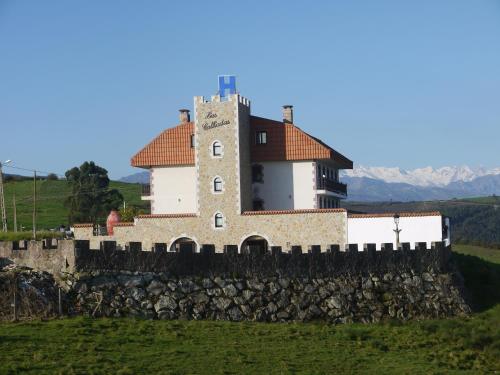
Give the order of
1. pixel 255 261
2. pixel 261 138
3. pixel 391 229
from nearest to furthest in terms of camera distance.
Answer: pixel 255 261
pixel 391 229
pixel 261 138

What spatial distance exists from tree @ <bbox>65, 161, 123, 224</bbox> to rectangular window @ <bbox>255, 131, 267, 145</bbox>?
30.8m

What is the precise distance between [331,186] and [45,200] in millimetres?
65049

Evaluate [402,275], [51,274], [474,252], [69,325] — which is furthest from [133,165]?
[69,325]

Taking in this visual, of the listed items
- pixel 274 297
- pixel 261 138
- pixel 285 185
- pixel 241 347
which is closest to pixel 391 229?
pixel 285 185

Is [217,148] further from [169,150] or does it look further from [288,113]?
[288,113]

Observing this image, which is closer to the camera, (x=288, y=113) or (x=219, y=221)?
(x=219, y=221)

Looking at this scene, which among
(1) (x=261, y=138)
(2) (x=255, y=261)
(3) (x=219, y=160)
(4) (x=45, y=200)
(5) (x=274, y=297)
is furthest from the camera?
(4) (x=45, y=200)

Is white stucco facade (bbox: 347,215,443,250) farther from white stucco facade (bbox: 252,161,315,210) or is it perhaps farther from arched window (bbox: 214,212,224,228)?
arched window (bbox: 214,212,224,228)

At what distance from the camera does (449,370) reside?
28.7 metres

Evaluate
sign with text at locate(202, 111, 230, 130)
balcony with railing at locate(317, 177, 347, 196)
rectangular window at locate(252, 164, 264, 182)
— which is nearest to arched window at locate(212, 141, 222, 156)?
sign with text at locate(202, 111, 230, 130)

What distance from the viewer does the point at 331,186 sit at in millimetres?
62312

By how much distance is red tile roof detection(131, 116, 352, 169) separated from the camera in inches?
2323

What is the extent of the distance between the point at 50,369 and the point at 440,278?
21558mm

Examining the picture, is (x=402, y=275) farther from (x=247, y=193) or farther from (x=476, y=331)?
(x=247, y=193)
